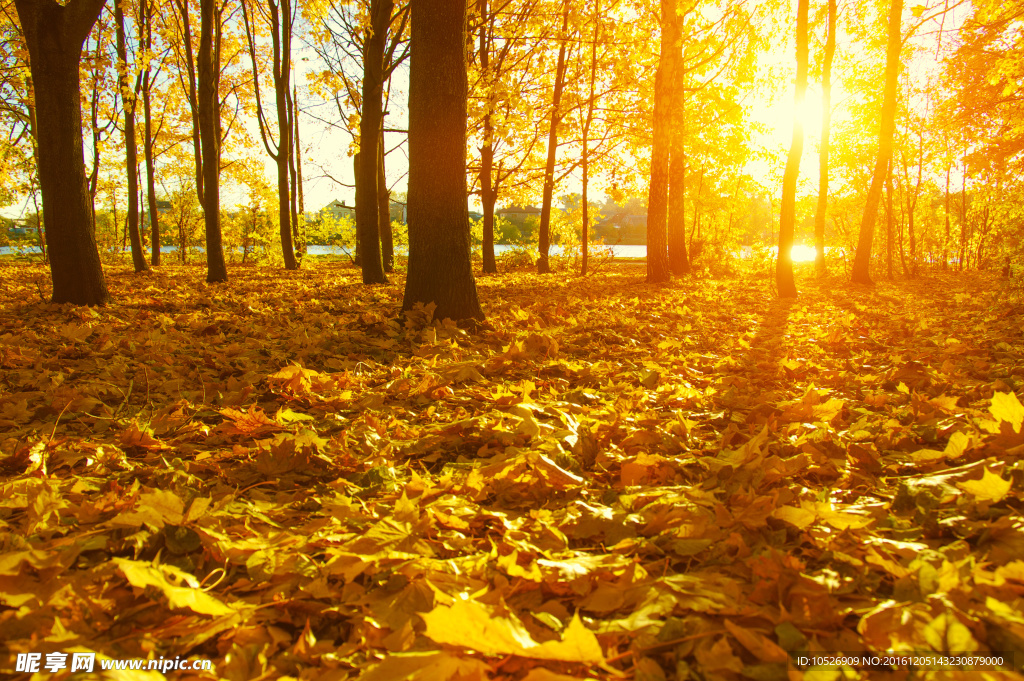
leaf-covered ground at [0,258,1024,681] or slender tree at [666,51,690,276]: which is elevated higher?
slender tree at [666,51,690,276]

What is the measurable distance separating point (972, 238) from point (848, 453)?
24.0 meters

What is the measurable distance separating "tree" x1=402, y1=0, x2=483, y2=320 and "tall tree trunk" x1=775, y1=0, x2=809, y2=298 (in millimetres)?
5498

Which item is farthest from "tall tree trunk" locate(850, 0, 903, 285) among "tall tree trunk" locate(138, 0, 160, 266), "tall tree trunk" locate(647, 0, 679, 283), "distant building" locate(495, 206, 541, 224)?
"tall tree trunk" locate(138, 0, 160, 266)

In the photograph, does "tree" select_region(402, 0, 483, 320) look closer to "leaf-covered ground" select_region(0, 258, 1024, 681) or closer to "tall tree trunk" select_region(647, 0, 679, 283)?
"leaf-covered ground" select_region(0, 258, 1024, 681)

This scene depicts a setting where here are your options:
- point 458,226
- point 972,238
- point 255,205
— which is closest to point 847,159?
point 972,238

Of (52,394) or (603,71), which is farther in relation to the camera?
(603,71)

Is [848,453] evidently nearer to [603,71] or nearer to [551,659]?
[551,659]

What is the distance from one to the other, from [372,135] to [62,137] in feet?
15.7

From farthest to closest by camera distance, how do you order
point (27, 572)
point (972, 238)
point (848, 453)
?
1. point (972, 238)
2. point (848, 453)
3. point (27, 572)

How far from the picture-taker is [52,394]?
2.86 metres

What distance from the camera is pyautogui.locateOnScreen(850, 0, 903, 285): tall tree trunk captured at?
430 inches

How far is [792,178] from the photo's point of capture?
321 inches

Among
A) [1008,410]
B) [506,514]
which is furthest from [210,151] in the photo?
[1008,410]

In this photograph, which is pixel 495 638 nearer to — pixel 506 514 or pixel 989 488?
pixel 506 514
